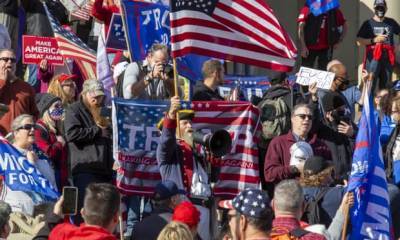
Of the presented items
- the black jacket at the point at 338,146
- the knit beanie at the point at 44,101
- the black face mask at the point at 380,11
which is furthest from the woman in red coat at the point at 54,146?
the black face mask at the point at 380,11

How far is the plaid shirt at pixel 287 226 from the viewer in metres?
10.3

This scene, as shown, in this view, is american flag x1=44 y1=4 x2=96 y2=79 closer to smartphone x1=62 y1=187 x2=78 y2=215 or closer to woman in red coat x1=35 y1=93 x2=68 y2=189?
woman in red coat x1=35 y1=93 x2=68 y2=189

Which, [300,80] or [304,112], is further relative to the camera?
[300,80]

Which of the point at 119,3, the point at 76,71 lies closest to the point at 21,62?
the point at 76,71

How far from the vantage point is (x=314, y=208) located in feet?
42.9

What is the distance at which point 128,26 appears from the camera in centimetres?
1552

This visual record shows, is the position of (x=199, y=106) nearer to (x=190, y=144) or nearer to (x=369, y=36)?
(x=190, y=144)

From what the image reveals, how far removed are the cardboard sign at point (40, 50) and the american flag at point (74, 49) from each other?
23 cm

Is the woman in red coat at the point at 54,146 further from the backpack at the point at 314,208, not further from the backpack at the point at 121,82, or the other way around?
the backpack at the point at 314,208

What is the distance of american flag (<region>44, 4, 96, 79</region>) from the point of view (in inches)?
665

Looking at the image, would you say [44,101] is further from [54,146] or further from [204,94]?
[204,94]

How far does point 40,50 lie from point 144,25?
6.97ft

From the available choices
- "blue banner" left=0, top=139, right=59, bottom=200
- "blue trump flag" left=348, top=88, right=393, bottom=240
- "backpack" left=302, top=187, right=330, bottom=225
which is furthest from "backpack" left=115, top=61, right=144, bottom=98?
"blue trump flag" left=348, top=88, right=393, bottom=240

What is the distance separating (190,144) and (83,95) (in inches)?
53.8
